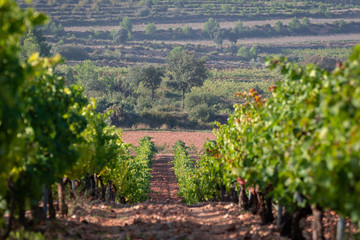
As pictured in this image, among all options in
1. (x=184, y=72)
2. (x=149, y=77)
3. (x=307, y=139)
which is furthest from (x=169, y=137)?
(x=307, y=139)

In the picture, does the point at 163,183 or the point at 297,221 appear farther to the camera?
the point at 163,183

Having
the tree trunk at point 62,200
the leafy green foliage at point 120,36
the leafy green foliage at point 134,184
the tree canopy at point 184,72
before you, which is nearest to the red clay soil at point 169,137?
the leafy green foliage at point 134,184

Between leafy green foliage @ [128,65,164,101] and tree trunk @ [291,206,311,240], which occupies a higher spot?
leafy green foliage @ [128,65,164,101]

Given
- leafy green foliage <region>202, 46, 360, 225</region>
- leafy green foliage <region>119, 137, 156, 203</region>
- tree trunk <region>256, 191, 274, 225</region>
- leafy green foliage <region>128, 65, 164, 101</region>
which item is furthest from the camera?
leafy green foliage <region>128, 65, 164, 101</region>

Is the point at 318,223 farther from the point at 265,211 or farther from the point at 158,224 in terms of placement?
the point at 158,224

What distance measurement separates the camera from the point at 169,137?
1609 inches

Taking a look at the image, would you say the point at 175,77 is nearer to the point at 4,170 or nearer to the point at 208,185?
the point at 208,185

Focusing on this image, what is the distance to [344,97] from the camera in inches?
178

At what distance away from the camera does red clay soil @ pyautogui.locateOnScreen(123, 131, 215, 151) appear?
121 ft

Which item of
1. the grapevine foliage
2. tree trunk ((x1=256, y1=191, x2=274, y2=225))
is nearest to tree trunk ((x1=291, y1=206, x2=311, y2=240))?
tree trunk ((x1=256, y1=191, x2=274, y2=225))

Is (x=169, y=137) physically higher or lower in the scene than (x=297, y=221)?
higher

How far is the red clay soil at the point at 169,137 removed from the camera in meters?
37.0

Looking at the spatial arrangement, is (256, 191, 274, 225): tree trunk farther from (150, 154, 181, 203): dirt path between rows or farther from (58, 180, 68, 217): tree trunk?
(150, 154, 181, 203): dirt path between rows

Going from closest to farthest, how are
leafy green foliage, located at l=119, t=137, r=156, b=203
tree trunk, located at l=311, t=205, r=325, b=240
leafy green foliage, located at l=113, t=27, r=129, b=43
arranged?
tree trunk, located at l=311, t=205, r=325, b=240, leafy green foliage, located at l=119, t=137, r=156, b=203, leafy green foliage, located at l=113, t=27, r=129, b=43
